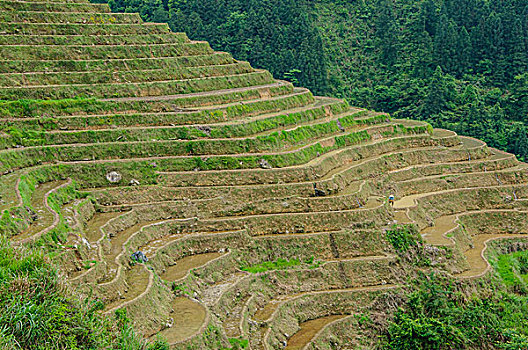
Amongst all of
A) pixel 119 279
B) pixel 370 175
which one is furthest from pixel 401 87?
pixel 119 279

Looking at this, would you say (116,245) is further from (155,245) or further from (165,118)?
(165,118)

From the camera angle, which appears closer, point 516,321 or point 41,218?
point 41,218

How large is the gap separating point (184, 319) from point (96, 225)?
292 inches

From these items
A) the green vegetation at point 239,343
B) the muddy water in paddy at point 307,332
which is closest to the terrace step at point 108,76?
the muddy water in paddy at point 307,332

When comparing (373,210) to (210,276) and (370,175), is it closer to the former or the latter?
(370,175)

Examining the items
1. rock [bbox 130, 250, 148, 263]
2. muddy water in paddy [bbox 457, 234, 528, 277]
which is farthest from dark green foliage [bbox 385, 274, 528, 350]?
rock [bbox 130, 250, 148, 263]

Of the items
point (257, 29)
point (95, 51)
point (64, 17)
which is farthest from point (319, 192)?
point (257, 29)

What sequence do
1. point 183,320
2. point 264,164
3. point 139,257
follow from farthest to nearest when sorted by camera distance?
point 264,164
point 139,257
point 183,320

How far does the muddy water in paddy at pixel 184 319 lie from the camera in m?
21.8

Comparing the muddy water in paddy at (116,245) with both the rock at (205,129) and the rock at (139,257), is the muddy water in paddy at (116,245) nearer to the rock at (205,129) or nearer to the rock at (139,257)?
the rock at (139,257)

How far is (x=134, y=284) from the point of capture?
24.1 metres

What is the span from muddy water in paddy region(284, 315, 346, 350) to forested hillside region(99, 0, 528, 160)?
3661cm

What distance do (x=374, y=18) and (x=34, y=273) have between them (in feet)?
234

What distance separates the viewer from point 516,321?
3077 centimetres
